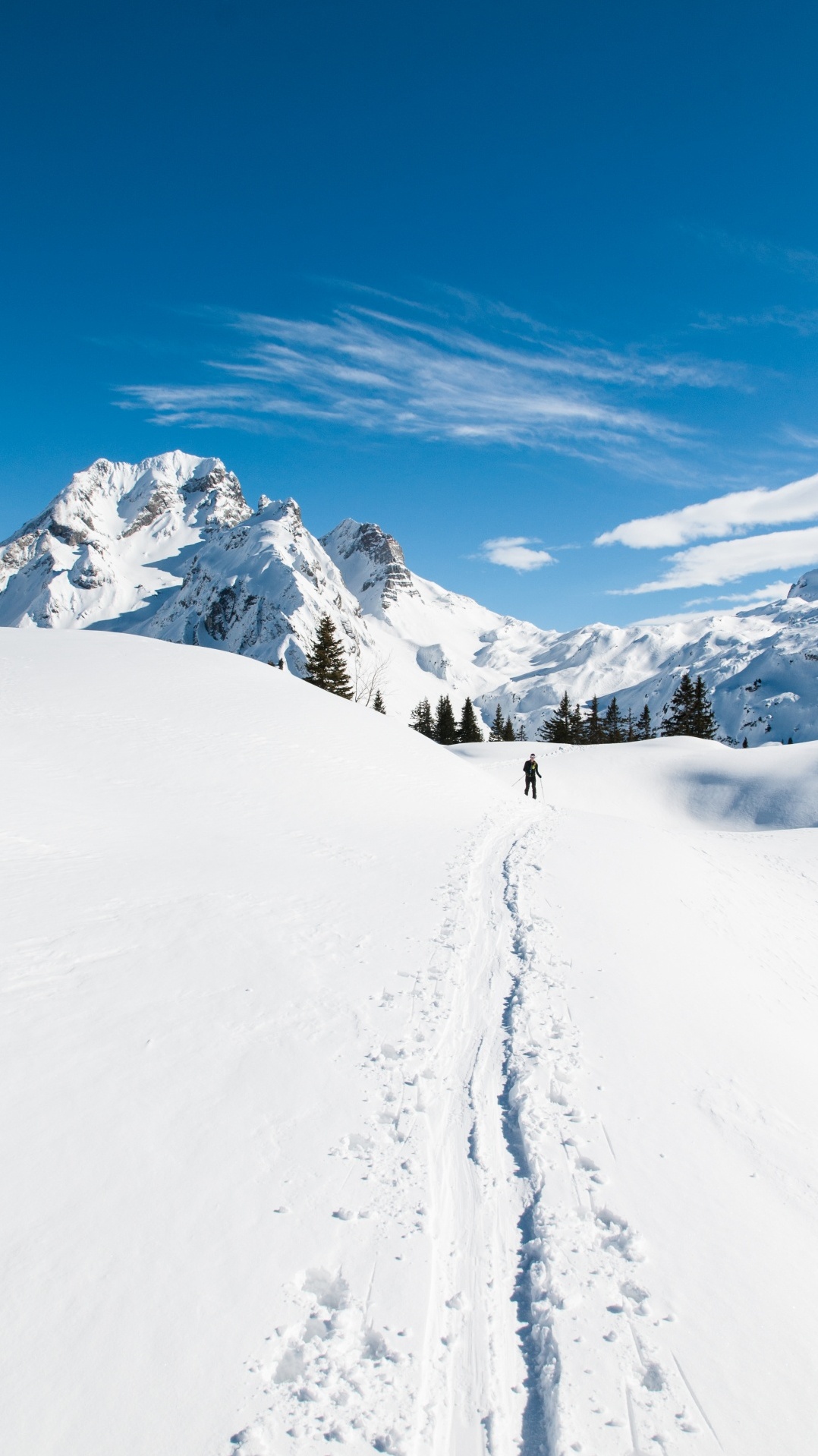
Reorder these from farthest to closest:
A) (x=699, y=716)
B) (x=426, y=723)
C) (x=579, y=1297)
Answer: (x=426, y=723)
(x=699, y=716)
(x=579, y=1297)

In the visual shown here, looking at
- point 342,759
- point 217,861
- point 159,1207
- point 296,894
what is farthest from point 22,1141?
point 342,759

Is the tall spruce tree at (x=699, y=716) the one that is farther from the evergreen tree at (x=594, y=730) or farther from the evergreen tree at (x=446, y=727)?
the evergreen tree at (x=446, y=727)

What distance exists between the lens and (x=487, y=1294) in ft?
12.3

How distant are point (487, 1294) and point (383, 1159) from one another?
3.74 feet

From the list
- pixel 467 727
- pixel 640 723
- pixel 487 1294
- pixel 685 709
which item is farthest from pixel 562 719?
pixel 487 1294

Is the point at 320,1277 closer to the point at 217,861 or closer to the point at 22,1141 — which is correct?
the point at 22,1141

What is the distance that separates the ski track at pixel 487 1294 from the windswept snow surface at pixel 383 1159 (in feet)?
0.06

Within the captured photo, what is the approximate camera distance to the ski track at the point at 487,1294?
3039 millimetres

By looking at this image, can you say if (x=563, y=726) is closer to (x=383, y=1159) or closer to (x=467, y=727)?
(x=467, y=727)

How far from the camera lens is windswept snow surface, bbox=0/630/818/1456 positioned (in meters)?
3.12

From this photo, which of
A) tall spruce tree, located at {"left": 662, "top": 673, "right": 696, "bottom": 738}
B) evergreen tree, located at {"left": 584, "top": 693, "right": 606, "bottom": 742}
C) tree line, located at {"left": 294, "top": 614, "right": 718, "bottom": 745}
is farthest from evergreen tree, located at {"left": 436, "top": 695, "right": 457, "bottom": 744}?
tall spruce tree, located at {"left": 662, "top": 673, "right": 696, "bottom": 738}

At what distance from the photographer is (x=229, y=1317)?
3.38m

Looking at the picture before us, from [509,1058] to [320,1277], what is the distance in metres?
2.90

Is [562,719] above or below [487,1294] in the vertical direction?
above
